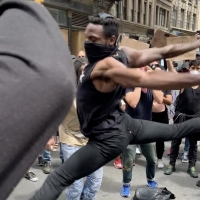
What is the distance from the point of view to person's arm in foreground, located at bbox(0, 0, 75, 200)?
18.6 inches

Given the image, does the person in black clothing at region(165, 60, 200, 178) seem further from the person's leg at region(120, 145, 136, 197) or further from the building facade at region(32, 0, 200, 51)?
the person's leg at region(120, 145, 136, 197)

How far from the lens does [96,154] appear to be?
2416 millimetres

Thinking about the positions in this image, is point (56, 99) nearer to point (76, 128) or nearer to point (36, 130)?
point (36, 130)

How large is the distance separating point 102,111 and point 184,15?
3721 centimetres

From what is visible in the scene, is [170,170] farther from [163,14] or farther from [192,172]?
[163,14]

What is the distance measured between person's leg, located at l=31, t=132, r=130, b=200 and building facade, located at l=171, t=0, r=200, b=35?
108 ft

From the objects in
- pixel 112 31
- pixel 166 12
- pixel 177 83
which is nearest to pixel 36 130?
pixel 177 83

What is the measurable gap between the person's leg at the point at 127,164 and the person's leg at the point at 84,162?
1458 millimetres

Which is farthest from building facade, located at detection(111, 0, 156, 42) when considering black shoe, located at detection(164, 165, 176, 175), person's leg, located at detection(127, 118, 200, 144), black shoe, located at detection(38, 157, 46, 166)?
person's leg, located at detection(127, 118, 200, 144)

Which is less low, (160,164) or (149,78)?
(149,78)

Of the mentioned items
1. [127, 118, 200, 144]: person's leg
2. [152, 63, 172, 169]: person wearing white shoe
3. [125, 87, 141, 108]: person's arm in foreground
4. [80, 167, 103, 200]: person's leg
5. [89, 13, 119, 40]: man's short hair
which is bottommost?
[80, 167, 103, 200]: person's leg

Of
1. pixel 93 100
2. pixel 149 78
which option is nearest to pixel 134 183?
pixel 93 100

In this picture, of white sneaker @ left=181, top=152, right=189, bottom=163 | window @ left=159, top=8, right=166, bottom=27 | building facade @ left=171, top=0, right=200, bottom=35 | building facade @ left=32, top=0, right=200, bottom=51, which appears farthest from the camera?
building facade @ left=171, top=0, right=200, bottom=35

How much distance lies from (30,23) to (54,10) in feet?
51.5
